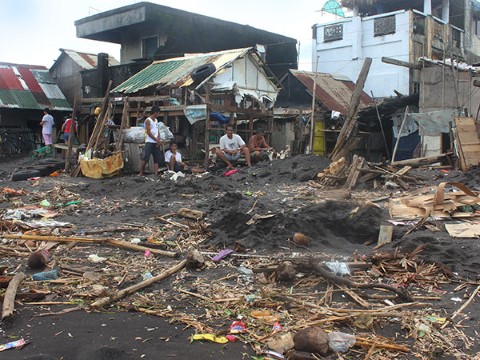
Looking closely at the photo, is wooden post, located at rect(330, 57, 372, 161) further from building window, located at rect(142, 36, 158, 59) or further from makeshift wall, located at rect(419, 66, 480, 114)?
building window, located at rect(142, 36, 158, 59)

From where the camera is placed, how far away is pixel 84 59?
2431cm

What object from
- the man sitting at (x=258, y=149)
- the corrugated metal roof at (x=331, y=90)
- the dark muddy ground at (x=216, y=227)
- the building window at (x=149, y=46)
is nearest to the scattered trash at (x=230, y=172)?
the dark muddy ground at (x=216, y=227)

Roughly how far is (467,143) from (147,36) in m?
16.0

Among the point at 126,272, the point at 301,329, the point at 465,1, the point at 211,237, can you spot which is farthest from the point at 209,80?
the point at 465,1

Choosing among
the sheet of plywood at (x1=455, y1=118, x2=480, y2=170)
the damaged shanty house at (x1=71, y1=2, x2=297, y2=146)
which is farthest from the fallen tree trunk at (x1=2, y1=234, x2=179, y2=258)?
the damaged shanty house at (x1=71, y1=2, x2=297, y2=146)

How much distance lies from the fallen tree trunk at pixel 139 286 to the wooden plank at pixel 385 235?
242 centimetres

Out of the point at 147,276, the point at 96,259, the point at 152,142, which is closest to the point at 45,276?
the point at 96,259

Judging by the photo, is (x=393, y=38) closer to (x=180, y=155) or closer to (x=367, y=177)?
(x=180, y=155)

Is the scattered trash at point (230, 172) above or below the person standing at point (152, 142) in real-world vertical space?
below

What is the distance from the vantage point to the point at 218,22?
24.0 metres

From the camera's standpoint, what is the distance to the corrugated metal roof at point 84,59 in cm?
2362

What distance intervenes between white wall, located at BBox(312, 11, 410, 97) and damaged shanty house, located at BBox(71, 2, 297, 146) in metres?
2.86

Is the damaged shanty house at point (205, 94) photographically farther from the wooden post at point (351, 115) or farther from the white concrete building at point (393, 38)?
the white concrete building at point (393, 38)

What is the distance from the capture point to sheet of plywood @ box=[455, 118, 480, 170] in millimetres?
11625
